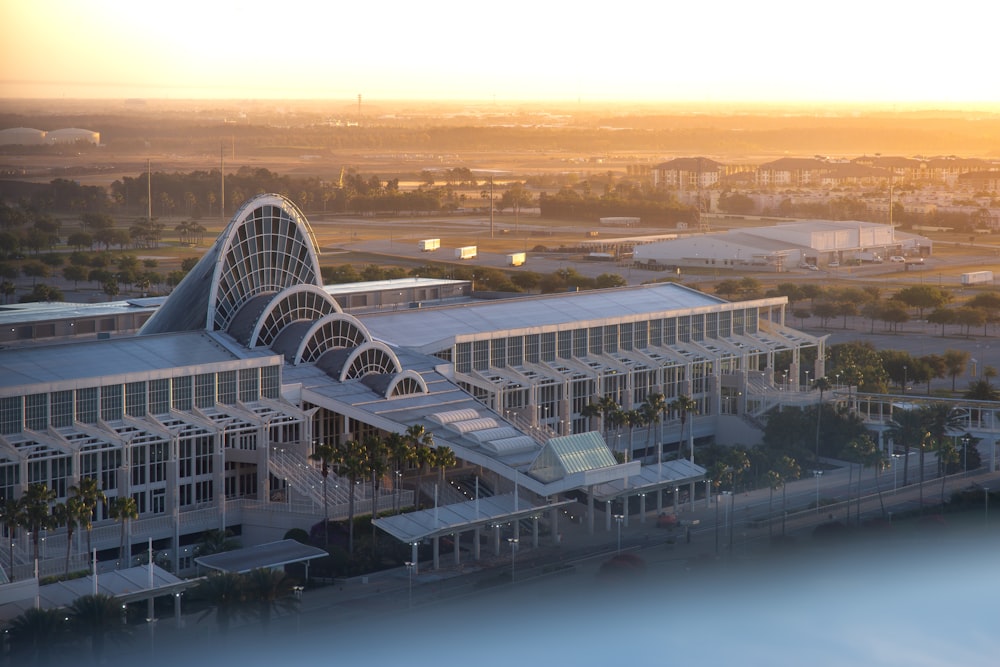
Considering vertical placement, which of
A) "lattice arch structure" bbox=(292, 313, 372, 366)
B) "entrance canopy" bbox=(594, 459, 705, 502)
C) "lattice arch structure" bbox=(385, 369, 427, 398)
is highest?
"lattice arch structure" bbox=(292, 313, 372, 366)

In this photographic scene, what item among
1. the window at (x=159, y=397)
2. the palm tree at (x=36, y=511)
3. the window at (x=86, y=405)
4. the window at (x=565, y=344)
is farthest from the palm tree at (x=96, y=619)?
the window at (x=565, y=344)

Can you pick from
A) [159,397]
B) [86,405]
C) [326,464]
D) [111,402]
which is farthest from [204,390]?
[326,464]

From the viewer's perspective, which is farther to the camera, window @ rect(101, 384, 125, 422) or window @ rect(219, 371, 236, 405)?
window @ rect(219, 371, 236, 405)

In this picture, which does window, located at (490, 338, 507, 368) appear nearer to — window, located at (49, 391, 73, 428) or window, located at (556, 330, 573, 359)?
window, located at (556, 330, 573, 359)

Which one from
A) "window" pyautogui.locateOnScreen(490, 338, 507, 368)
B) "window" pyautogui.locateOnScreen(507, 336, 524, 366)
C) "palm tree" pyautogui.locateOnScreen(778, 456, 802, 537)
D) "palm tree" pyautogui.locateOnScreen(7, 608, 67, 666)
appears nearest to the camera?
"palm tree" pyautogui.locateOnScreen(7, 608, 67, 666)

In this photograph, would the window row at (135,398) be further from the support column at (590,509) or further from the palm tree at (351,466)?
the support column at (590,509)

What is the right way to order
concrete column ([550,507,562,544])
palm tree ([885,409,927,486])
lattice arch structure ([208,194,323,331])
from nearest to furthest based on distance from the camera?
concrete column ([550,507,562,544]), lattice arch structure ([208,194,323,331]), palm tree ([885,409,927,486])

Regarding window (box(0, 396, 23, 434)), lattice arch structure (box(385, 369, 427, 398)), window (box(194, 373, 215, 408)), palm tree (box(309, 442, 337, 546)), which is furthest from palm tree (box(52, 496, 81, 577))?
lattice arch structure (box(385, 369, 427, 398))

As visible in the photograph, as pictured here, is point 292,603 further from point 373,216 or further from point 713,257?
point 373,216

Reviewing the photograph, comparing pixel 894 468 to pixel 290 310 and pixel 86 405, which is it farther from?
pixel 86 405
